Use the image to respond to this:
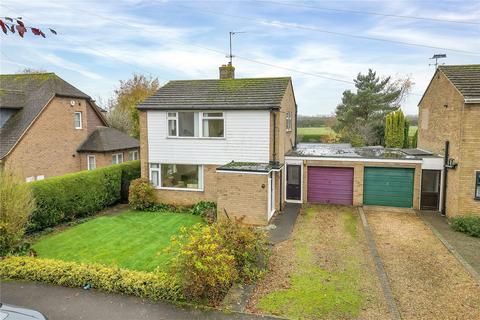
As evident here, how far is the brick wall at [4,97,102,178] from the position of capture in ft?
64.0

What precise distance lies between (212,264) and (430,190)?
42.8ft

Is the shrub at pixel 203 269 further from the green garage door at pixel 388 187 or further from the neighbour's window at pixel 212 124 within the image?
the green garage door at pixel 388 187

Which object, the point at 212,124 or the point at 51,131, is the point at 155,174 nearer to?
the point at 212,124

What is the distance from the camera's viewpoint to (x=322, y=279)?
29.1 ft

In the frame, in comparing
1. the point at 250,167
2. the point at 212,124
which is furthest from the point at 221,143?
the point at 250,167

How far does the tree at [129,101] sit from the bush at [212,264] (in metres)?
27.2

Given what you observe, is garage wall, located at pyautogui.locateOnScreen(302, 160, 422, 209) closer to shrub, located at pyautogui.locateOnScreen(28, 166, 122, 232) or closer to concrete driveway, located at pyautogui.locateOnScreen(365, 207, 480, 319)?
concrete driveway, located at pyautogui.locateOnScreen(365, 207, 480, 319)

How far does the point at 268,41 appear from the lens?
2028 cm

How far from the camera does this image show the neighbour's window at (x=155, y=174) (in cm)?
1752

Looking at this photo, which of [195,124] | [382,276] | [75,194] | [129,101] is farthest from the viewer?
[129,101]

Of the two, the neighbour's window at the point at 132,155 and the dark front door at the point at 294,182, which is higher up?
the neighbour's window at the point at 132,155

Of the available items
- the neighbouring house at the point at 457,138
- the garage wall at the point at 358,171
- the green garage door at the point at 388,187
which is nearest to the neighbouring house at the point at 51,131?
the garage wall at the point at 358,171

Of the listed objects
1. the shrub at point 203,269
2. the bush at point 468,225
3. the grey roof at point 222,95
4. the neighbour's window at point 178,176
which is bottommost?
the bush at point 468,225

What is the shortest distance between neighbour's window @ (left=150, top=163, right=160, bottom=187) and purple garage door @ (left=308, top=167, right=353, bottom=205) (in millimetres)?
7761
